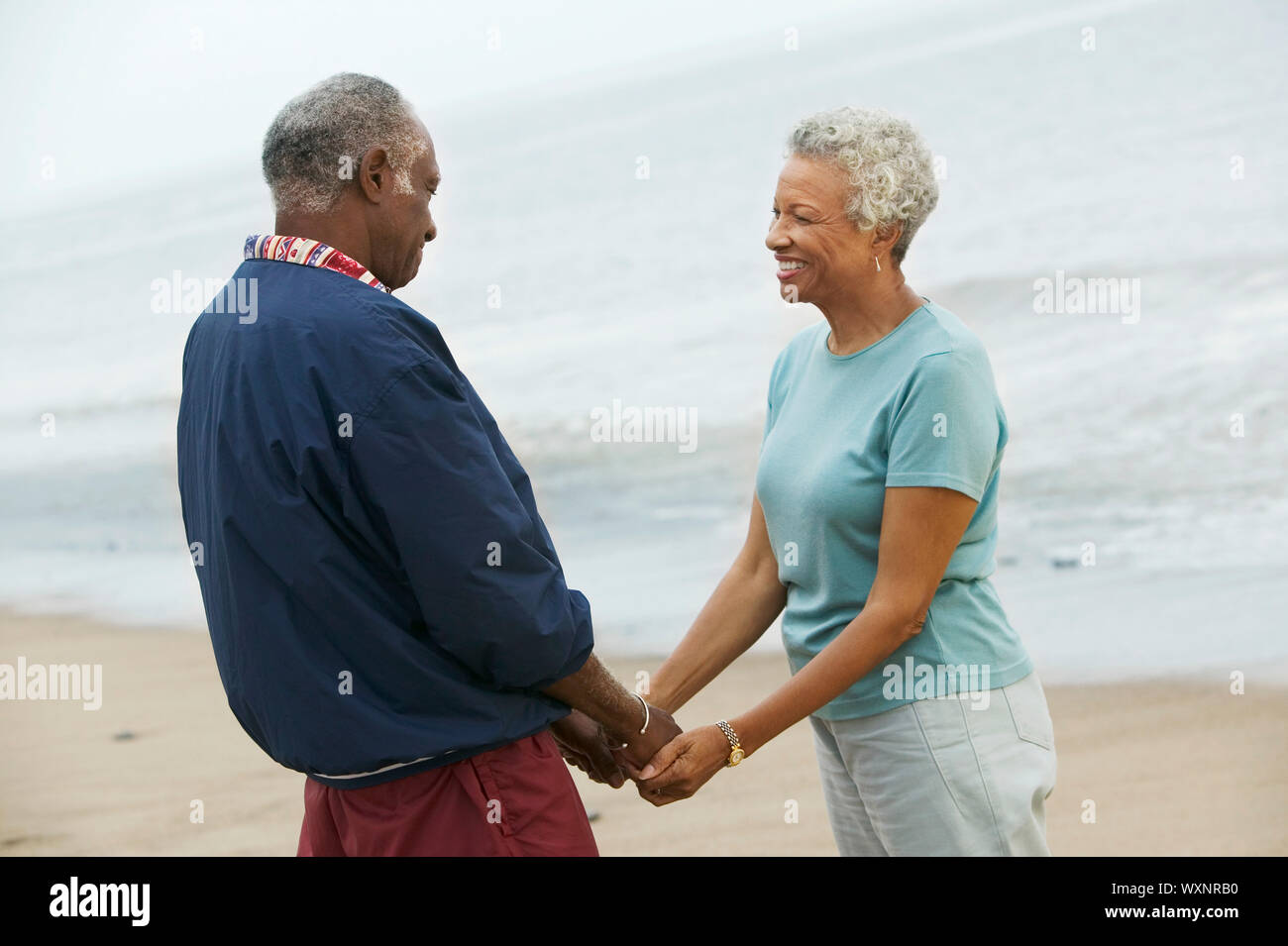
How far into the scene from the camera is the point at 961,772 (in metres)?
2.40

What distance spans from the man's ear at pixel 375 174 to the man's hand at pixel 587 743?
3.37 ft

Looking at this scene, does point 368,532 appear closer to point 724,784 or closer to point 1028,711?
point 1028,711

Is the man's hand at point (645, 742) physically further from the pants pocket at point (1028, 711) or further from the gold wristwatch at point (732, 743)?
the pants pocket at point (1028, 711)

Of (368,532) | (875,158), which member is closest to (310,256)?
(368,532)

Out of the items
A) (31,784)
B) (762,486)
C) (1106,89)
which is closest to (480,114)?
(1106,89)

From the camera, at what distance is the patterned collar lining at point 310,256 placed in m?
2.11

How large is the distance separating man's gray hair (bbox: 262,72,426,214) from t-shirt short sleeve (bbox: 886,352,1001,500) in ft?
3.20

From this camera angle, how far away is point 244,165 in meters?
35.3

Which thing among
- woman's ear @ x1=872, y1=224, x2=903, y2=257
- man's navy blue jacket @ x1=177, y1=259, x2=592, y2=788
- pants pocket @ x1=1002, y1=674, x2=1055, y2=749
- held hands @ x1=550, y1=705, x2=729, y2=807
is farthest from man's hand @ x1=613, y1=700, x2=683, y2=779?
woman's ear @ x1=872, y1=224, x2=903, y2=257

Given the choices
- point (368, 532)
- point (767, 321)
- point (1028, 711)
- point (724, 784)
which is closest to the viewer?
point (368, 532)

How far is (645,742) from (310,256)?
1.14 metres

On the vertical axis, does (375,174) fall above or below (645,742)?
above

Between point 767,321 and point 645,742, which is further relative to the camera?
point 767,321

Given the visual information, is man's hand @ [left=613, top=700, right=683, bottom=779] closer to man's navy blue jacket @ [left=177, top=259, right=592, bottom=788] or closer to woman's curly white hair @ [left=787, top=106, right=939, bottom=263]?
man's navy blue jacket @ [left=177, top=259, right=592, bottom=788]
